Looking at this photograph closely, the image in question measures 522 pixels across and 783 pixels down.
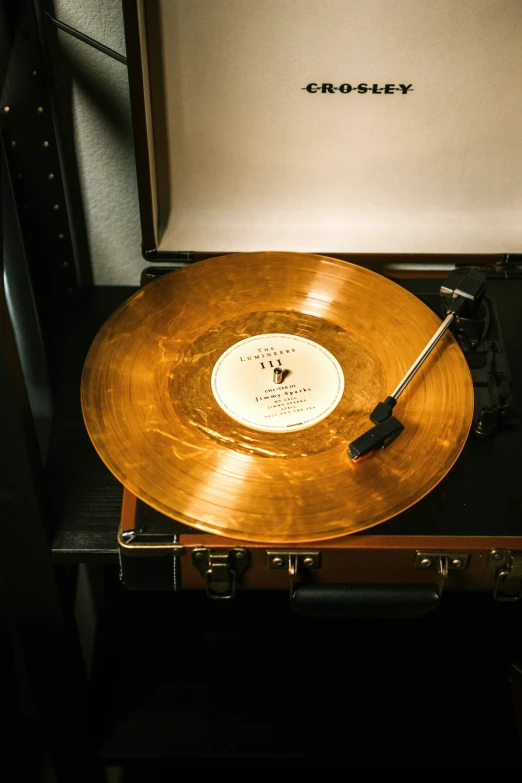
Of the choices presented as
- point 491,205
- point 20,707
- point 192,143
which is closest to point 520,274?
point 491,205

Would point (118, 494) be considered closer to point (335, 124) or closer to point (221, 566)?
point (221, 566)

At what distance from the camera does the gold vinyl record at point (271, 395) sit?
0.78 meters

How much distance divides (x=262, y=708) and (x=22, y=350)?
2.06ft

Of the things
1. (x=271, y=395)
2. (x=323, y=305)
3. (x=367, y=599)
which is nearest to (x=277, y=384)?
(x=271, y=395)

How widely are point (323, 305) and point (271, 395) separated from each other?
0.50ft

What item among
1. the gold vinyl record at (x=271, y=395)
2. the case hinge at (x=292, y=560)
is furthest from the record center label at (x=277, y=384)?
the case hinge at (x=292, y=560)

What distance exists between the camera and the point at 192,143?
989 millimetres

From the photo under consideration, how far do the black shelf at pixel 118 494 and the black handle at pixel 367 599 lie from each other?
61mm

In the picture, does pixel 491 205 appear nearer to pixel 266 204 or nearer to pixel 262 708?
pixel 266 204

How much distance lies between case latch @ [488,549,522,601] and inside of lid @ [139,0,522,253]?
0.45 m

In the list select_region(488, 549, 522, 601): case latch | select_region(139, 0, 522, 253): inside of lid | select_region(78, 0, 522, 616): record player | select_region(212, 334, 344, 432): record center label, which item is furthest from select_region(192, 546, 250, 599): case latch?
select_region(139, 0, 522, 253): inside of lid

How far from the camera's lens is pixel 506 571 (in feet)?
2.66

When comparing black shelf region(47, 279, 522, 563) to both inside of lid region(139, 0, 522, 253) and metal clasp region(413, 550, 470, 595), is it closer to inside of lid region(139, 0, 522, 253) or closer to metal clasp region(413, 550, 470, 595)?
metal clasp region(413, 550, 470, 595)

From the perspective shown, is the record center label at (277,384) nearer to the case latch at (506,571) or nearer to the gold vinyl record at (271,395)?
the gold vinyl record at (271,395)
